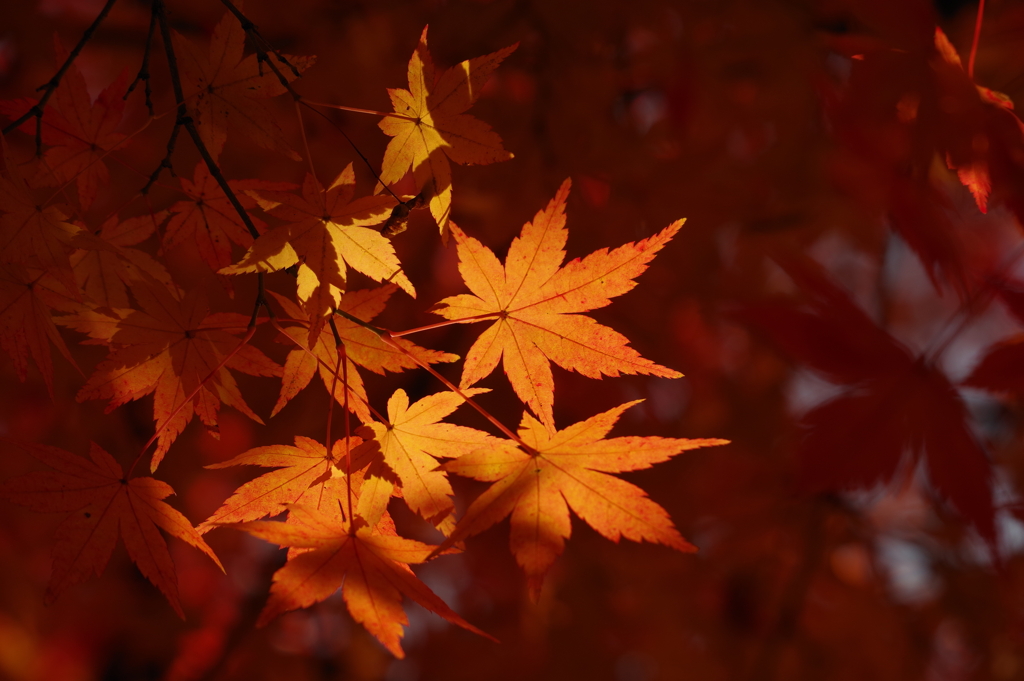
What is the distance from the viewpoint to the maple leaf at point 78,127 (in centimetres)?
59

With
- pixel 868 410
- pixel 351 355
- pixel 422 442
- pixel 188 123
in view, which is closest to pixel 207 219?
pixel 188 123

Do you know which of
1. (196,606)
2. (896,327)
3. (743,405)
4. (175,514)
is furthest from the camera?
(896,327)

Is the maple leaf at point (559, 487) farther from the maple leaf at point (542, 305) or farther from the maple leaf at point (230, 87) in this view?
the maple leaf at point (230, 87)

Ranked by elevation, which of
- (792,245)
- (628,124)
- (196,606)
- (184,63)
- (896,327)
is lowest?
(196,606)

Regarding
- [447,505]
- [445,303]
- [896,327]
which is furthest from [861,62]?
[896,327]

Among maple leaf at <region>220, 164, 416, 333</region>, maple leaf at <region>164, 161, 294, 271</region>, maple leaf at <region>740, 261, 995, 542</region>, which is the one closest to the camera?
maple leaf at <region>220, 164, 416, 333</region>

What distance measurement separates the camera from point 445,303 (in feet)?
1.84

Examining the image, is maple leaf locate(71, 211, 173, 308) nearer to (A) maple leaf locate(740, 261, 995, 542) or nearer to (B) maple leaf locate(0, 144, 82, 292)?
(B) maple leaf locate(0, 144, 82, 292)

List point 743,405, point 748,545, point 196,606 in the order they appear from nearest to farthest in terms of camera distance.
→ 1. point 748,545
2. point 743,405
3. point 196,606

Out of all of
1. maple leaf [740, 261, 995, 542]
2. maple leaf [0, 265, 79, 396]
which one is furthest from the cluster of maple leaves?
maple leaf [740, 261, 995, 542]

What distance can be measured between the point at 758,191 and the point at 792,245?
34cm

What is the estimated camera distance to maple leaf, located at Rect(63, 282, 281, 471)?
1.77 ft

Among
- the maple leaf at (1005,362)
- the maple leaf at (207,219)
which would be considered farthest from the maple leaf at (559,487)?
the maple leaf at (1005,362)

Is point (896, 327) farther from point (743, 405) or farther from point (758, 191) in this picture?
point (758, 191)
